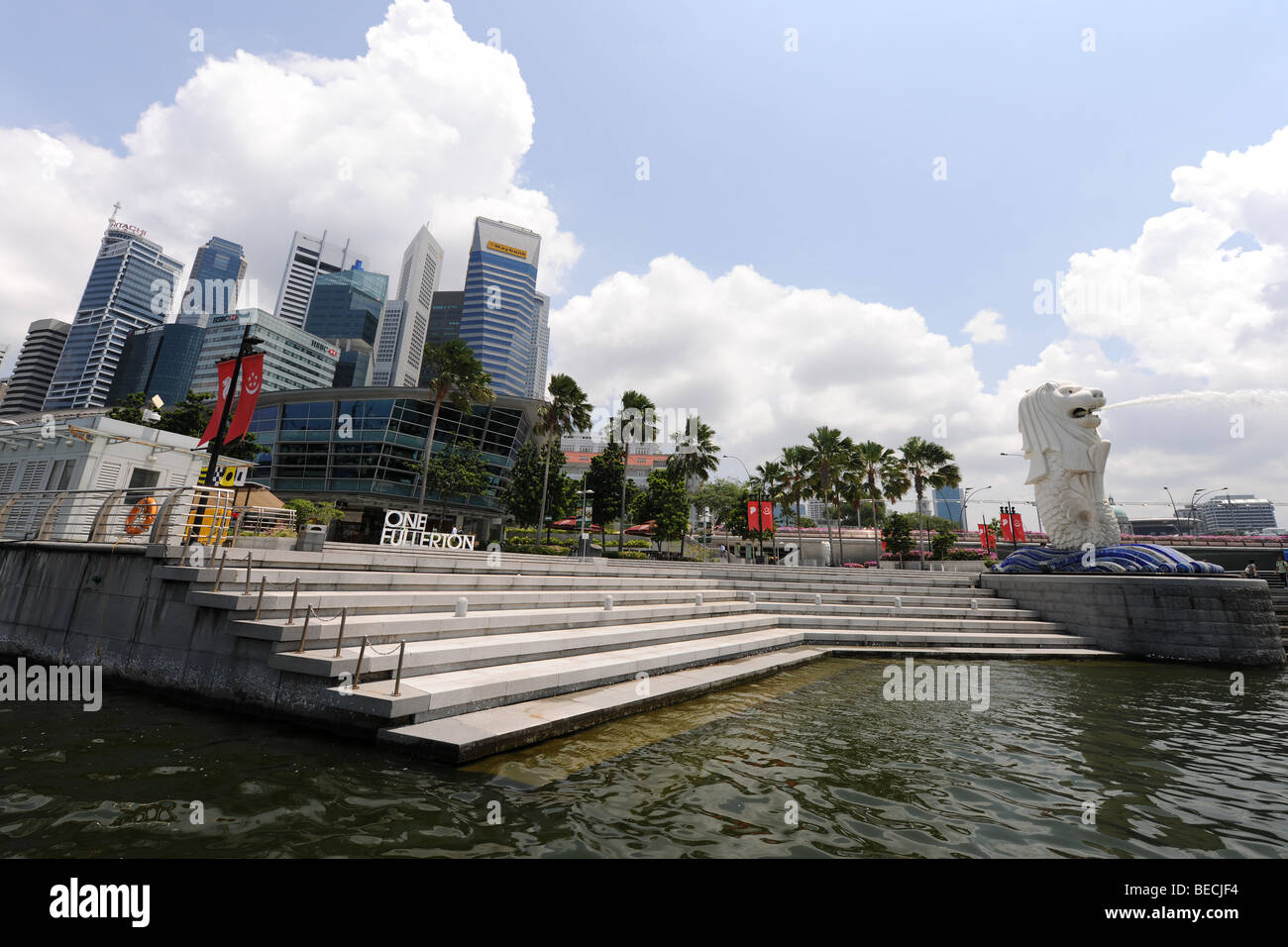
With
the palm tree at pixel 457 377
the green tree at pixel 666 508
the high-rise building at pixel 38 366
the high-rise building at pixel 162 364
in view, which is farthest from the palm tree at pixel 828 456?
the high-rise building at pixel 38 366

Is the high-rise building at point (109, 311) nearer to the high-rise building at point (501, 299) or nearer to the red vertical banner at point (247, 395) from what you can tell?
the high-rise building at point (501, 299)

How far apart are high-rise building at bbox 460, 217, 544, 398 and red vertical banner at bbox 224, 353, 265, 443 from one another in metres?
146

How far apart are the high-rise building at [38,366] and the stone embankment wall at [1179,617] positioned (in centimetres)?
25115

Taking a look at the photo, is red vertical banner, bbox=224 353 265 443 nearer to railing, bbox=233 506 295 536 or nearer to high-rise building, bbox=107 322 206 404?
railing, bbox=233 506 295 536

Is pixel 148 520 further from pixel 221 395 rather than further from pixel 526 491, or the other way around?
pixel 526 491

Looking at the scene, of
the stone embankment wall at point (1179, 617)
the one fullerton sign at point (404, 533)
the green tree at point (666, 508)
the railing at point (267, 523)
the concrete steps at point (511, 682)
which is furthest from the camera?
the green tree at point (666, 508)

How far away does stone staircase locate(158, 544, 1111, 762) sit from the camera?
6539mm

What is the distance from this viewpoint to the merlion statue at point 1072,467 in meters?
20.1

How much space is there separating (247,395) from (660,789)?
15.0 metres

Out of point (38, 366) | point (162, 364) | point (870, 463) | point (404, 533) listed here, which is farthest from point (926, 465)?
point (38, 366)

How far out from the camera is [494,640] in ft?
30.1

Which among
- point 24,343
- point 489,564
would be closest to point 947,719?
point 489,564

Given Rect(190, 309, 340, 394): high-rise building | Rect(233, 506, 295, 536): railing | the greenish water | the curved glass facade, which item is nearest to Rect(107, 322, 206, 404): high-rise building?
Rect(190, 309, 340, 394): high-rise building
